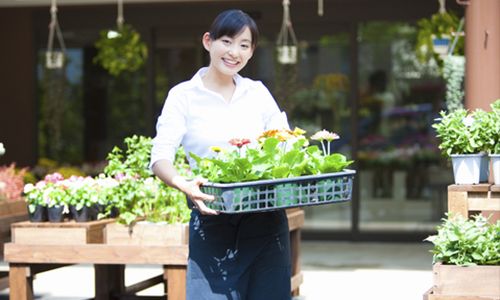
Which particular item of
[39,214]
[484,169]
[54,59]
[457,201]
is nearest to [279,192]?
[457,201]

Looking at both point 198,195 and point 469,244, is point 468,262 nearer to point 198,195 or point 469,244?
point 469,244

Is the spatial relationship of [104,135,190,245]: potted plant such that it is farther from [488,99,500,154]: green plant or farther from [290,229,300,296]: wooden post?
[488,99,500,154]: green plant

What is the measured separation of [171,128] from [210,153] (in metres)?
0.19

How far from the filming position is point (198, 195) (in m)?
3.62

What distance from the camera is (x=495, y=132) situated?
4.77 metres

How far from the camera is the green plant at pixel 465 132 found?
4.77 meters

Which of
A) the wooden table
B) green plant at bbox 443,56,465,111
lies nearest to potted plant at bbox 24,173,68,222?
the wooden table

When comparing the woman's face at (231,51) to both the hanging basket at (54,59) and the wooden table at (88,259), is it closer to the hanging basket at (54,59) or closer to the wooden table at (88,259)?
the wooden table at (88,259)

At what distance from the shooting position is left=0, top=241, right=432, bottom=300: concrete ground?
7.95 m

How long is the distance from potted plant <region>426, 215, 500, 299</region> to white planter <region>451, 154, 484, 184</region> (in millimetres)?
684

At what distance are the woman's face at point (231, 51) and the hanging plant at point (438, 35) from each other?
4.94 meters

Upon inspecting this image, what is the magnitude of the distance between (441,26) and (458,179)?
4.95 metres

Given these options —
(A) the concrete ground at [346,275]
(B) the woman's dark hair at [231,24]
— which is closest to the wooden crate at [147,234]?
(A) the concrete ground at [346,275]

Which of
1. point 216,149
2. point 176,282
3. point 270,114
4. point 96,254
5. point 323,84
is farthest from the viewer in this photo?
point 323,84
